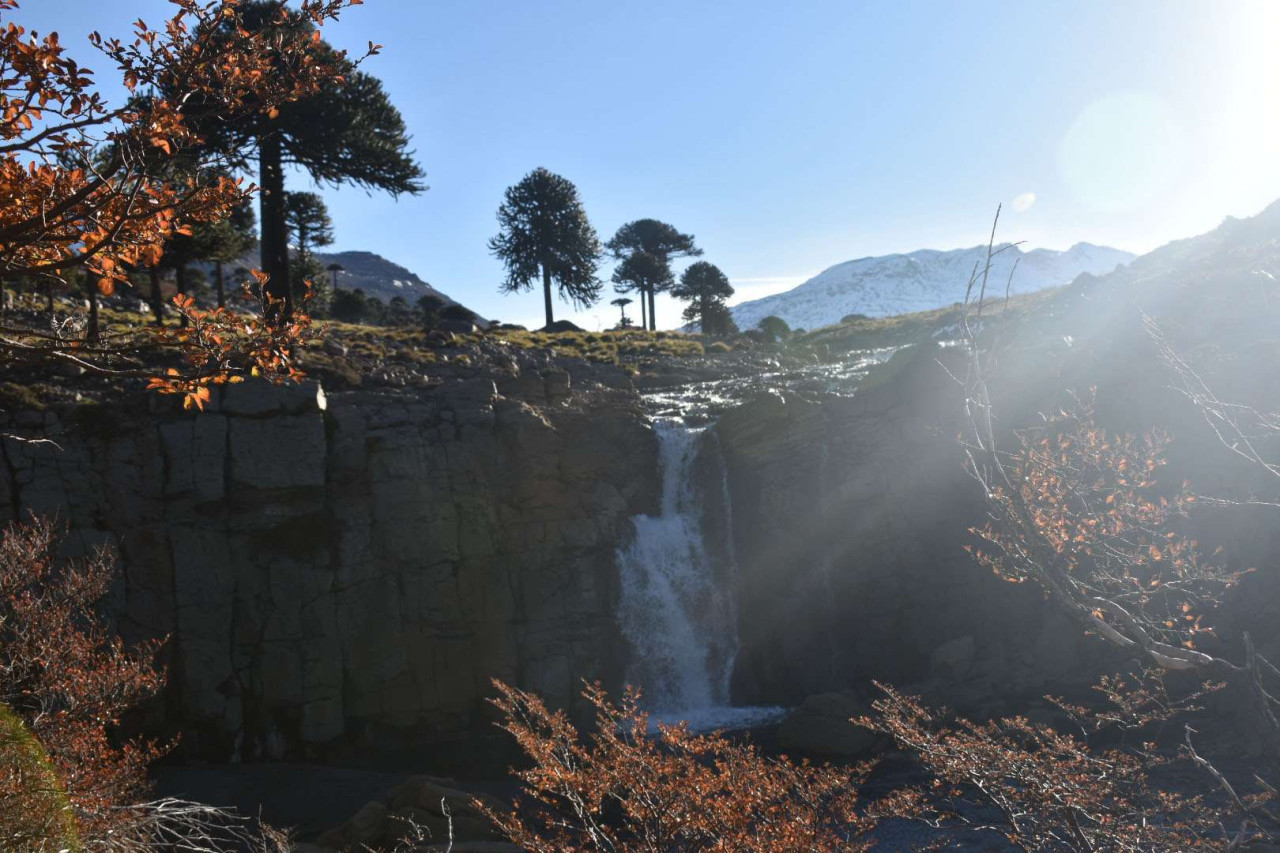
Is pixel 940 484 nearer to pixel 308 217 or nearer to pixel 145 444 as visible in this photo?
pixel 145 444

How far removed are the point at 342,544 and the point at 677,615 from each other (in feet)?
41.6

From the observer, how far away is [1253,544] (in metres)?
25.2

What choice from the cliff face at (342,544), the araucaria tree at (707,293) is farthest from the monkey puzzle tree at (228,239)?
the araucaria tree at (707,293)

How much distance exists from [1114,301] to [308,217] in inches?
1864

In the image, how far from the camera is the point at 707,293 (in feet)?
248

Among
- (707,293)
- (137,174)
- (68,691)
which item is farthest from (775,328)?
(137,174)

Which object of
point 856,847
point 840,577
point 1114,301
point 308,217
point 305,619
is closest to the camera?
point 856,847

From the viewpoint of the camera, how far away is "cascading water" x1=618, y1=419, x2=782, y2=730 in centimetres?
3041

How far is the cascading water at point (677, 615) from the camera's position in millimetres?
30406

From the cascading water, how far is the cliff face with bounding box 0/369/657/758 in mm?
1081

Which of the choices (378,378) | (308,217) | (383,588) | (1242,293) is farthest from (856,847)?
(308,217)

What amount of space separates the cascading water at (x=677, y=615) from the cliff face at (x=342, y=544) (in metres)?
1.08

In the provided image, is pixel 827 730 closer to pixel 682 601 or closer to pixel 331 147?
pixel 682 601

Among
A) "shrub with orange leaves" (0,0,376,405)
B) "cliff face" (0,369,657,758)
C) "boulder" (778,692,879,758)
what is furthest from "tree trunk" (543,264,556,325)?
"shrub with orange leaves" (0,0,376,405)
